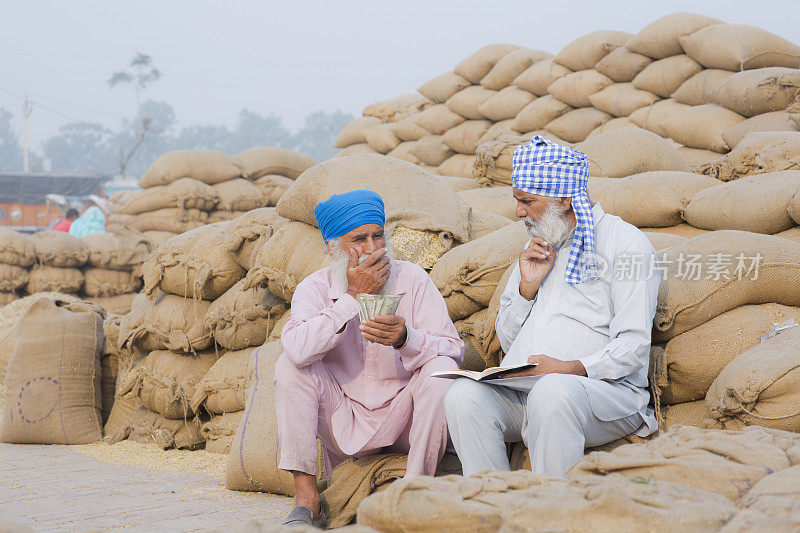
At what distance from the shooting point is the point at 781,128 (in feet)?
17.8

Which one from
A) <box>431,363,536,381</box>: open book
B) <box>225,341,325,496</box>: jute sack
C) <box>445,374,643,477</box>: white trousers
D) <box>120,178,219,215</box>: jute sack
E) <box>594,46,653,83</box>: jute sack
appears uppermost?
<box>594,46,653,83</box>: jute sack

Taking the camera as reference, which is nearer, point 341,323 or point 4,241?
point 341,323

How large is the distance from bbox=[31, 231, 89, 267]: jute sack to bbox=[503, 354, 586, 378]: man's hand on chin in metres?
6.57

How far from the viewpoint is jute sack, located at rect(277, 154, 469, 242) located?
411 centimetres

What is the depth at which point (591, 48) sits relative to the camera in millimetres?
7832

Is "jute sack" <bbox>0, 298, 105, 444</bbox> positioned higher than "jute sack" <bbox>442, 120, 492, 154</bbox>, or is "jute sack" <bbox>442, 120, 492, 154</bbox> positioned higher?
"jute sack" <bbox>442, 120, 492, 154</bbox>

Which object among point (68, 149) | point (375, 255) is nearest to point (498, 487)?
point (375, 255)

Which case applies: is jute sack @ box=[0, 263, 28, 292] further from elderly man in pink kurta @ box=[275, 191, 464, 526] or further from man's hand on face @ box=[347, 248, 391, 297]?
man's hand on face @ box=[347, 248, 391, 297]

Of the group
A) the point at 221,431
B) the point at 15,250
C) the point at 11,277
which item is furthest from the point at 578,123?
the point at 11,277

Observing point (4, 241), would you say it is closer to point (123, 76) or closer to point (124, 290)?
point (124, 290)

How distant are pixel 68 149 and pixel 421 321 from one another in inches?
3939

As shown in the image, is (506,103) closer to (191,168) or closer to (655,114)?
(655,114)

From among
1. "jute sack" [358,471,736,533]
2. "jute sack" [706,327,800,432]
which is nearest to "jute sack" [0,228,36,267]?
"jute sack" [706,327,800,432]

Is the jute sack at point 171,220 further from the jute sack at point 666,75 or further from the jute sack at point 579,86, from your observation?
the jute sack at point 666,75
